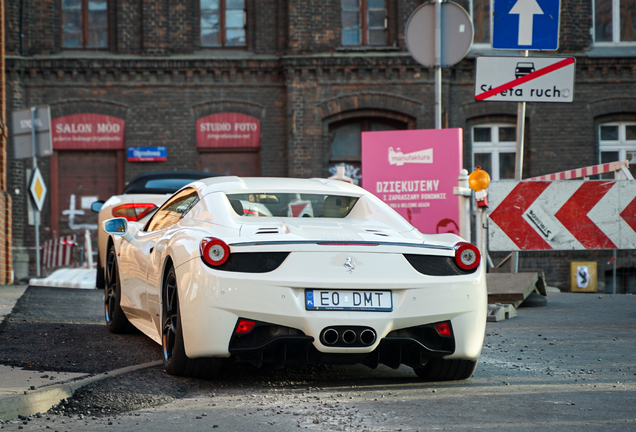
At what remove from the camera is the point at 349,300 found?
184 inches

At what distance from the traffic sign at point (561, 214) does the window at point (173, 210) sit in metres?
4.88

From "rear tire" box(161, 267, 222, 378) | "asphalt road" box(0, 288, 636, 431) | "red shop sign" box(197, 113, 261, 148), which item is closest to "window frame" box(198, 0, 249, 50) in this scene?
"red shop sign" box(197, 113, 261, 148)

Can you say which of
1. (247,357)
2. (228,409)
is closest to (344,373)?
(247,357)

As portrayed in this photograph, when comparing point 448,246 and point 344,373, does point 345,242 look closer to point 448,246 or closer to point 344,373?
point 448,246

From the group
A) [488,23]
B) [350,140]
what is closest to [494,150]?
[488,23]

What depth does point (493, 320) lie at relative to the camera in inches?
350

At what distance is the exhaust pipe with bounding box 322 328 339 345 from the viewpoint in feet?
15.2

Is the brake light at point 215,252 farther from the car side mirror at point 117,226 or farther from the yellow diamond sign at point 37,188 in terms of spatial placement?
the yellow diamond sign at point 37,188

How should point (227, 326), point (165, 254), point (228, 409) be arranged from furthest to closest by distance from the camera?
point (165, 254) → point (227, 326) → point (228, 409)

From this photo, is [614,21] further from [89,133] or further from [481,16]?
[89,133]

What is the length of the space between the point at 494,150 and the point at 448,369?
18.2 m

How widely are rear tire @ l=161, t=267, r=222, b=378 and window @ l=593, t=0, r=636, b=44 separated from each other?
66.6 ft

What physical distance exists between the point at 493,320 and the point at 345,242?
454 centimetres

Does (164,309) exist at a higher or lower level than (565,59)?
lower
